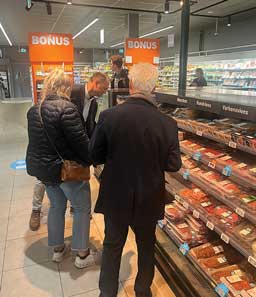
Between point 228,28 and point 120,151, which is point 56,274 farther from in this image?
point 228,28

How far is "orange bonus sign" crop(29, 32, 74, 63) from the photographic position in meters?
6.86

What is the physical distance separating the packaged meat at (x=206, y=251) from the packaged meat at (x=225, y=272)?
18 centimetres

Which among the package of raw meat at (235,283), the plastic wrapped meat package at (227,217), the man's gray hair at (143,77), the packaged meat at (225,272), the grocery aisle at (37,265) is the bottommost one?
the grocery aisle at (37,265)

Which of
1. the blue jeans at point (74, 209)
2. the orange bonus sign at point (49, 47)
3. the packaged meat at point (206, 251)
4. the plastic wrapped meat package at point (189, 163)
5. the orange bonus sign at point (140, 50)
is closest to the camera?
the packaged meat at point (206, 251)

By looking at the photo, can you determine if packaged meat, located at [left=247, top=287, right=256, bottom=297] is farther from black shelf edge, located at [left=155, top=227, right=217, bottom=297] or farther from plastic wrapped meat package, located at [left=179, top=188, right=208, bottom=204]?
plastic wrapped meat package, located at [left=179, top=188, right=208, bottom=204]

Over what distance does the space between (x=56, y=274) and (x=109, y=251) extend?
0.84m

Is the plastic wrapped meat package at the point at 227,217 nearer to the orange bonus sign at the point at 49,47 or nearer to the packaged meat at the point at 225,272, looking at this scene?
the packaged meat at the point at 225,272

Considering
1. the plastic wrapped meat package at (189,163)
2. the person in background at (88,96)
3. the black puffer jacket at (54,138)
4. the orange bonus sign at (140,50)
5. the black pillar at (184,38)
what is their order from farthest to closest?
the orange bonus sign at (140,50) → the black pillar at (184,38) → the person in background at (88,96) → the plastic wrapped meat package at (189,163) → the black puffer jacket at (54,138)

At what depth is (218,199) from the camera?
216 centimetres

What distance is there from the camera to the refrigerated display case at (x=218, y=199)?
1.87 m

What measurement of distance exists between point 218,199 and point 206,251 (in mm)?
451

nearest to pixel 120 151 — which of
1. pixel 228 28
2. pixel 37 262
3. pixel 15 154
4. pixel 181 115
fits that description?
pixel 181 115

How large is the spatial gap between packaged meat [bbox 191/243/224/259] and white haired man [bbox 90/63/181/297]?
0.52 metres

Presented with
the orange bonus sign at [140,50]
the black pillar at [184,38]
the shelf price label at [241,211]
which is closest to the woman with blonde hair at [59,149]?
the shelf price label at [241,211]
